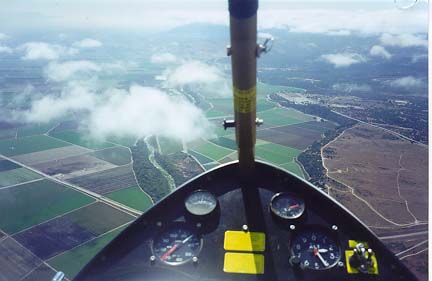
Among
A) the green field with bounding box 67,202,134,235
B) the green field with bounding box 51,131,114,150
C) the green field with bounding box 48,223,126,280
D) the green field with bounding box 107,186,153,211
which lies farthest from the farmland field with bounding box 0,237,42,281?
the green field with bounding box 51,131,114,150

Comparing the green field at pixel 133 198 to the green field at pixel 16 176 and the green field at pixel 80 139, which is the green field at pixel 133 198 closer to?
the green field at pixel 16 176

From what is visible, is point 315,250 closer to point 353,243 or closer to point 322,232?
point 322,232

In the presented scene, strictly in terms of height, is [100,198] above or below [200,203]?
below

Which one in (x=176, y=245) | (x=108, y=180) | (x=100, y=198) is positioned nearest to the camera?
(x=176, y=245)

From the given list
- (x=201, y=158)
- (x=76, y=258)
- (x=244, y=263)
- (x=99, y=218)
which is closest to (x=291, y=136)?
(x=201, y=158)

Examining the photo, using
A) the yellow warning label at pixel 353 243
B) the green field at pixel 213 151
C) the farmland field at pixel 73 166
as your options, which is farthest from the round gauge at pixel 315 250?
the farmland field at pixel 73 166

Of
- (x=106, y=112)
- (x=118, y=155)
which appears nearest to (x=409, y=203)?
(x=118, y=155)

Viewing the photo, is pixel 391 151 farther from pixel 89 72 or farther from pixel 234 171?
pixel 89 72
